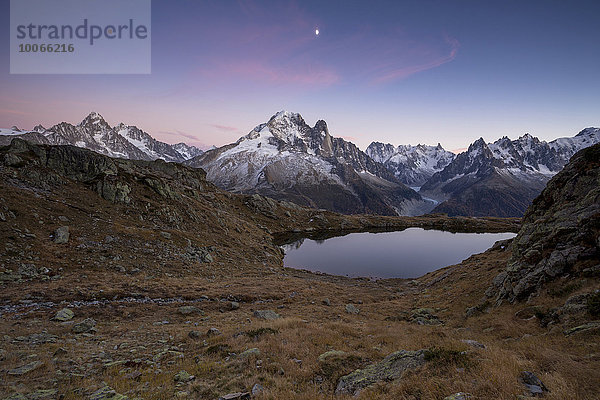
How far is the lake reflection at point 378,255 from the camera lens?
75.4 m

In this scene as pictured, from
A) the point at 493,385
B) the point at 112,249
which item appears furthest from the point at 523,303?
the point at 112,249

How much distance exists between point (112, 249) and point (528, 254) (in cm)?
4923

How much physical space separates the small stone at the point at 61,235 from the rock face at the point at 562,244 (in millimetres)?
50241

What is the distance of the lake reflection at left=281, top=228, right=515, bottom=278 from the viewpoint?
247 feet

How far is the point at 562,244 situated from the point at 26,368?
34.8 metres

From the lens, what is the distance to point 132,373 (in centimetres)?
1182

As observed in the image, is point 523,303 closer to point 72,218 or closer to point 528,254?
point 528,254

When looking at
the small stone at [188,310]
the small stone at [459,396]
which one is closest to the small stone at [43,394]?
the small stone at [188,310]

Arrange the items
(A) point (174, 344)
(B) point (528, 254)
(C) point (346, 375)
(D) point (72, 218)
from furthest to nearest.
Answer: (D) point (72, 218) < (B) point (528, 254) < (A) point (174, 344) < (C) point (346, 375)

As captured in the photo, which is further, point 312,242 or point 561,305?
point 312,242

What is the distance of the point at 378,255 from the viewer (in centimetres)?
9512

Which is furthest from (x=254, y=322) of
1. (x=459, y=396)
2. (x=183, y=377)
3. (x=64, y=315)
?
(x=459, y=396)

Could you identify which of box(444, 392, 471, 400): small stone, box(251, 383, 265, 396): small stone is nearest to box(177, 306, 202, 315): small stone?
box(251, 383, 265, 396): small stone

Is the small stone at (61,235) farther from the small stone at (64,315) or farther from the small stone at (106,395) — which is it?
the small stone at (106,395)
